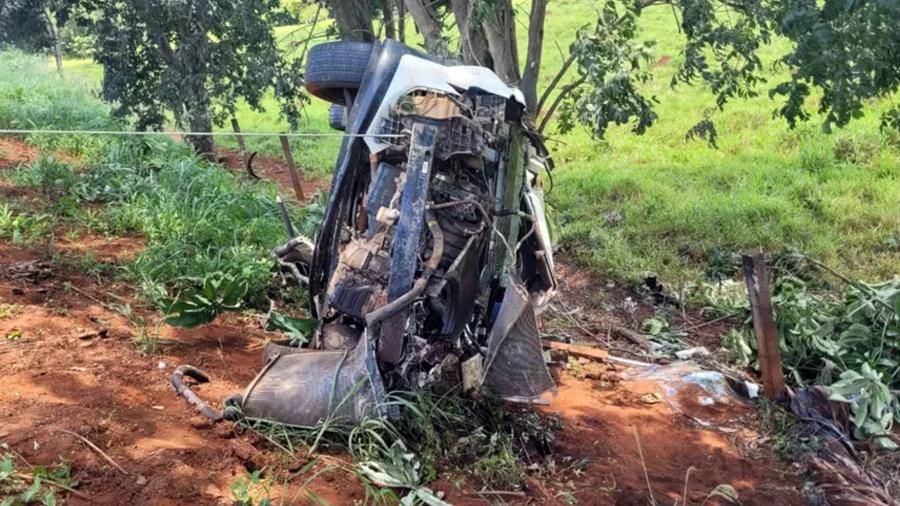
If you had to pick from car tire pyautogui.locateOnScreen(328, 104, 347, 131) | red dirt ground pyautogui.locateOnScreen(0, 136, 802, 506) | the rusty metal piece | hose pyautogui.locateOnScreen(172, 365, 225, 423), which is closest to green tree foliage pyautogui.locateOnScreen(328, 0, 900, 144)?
car tire pyautogui.locateOnScreen(328, 104, 347, 131)

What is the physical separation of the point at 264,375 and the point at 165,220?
2.92 meters

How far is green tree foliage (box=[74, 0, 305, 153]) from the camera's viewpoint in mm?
8328

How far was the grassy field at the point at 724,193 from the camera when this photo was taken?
7.97 m

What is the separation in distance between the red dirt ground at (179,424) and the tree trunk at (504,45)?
3230 mm

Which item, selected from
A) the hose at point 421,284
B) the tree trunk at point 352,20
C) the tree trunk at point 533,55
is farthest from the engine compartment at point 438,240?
the tree trunk at point 352,20

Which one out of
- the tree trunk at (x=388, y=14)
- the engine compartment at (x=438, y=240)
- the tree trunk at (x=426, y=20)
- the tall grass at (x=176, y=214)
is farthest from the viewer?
the tree trunk at (x=388, y=14)

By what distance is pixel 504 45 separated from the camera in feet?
23.2

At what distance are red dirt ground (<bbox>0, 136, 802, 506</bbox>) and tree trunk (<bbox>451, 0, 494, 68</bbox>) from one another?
310cm

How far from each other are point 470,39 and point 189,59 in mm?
3358

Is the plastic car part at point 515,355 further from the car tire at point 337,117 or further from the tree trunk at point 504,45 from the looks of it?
the tree trunk at point 504,45

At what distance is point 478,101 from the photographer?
3.78 metres

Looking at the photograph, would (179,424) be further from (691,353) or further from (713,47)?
(713,47)

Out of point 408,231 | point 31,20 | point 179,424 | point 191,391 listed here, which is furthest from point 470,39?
point 31,20

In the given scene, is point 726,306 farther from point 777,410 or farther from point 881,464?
point 881,464
